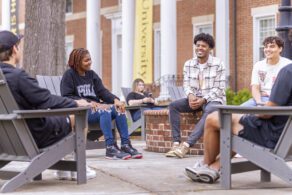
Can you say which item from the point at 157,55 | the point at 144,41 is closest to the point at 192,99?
the point at 144,41

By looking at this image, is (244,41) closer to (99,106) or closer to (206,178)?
(99,106)

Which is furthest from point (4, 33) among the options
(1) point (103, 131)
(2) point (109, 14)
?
(2) point (109, 14)

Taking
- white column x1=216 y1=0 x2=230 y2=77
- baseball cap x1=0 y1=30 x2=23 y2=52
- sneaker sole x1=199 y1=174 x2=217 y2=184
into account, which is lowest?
sneaker sole x1=199 y1=174 x2=217 y2=184

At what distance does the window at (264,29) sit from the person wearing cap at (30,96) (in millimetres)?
15642

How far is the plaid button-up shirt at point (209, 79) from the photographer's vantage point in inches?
357

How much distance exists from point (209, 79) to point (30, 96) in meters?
3.35

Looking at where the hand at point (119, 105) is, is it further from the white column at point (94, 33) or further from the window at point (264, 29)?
the white column at point (94, 33)

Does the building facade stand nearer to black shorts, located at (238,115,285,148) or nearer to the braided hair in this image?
the braided hair

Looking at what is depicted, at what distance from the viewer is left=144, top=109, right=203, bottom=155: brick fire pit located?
9562mm

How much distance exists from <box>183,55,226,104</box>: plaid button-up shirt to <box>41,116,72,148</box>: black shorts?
2.82m

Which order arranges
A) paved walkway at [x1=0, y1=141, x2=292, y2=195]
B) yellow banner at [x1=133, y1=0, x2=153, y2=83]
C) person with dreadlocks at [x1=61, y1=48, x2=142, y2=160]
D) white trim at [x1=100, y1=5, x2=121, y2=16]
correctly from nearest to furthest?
paved walkway at [x1=0, y1=141, x2=292, y2=195], person with dreadlocks at [x1=61, y1=48, x2=142, y2=160], yellow banner at [x1=133, y1=0, x2=153, y2=83], white trim at [x1=100, y1=5, x2=121, y2=16]

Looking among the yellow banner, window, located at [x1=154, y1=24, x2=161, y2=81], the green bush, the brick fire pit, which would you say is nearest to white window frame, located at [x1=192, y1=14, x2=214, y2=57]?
the yellow banner

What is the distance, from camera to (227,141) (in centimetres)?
627

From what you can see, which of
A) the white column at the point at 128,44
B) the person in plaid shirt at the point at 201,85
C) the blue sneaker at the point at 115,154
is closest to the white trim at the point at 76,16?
the white column at the point at 128,44
